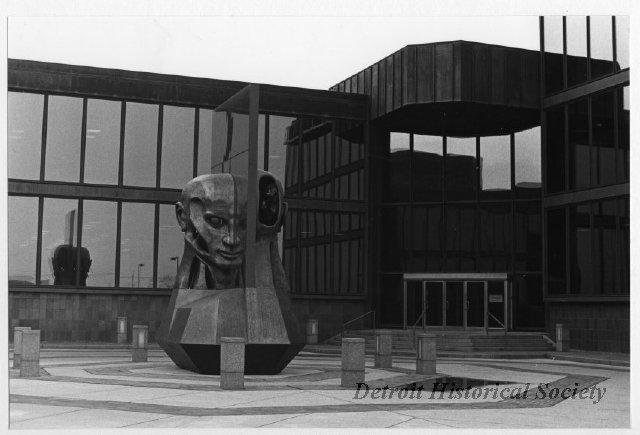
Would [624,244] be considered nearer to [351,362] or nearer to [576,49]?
[576,49]

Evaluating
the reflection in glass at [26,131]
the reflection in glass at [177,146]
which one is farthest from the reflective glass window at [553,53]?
the reflection in glass at [26,131]

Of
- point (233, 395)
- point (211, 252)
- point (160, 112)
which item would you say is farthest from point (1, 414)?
point (160, 112)

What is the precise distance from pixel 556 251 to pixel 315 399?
1965cm

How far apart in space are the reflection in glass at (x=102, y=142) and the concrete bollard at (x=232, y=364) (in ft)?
60.9

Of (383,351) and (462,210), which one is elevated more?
(462,210)

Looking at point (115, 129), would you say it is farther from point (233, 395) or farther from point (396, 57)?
point (233, 395)

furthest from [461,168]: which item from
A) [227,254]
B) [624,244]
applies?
[227,254]

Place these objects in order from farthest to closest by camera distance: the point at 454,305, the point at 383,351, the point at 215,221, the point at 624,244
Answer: the point at 454,305 → the point at 624,244 → the point at 383,351 → the point at 215,221

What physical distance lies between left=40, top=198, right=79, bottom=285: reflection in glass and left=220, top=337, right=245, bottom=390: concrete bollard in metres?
17.9

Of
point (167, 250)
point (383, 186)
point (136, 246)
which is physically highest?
point (383, 186)

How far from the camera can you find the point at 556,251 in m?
31.6

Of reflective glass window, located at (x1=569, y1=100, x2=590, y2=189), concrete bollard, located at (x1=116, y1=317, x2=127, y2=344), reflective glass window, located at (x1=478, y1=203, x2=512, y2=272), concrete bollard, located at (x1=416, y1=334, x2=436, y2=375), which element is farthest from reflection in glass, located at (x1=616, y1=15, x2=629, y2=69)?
concrete bollard, located at (x1=116, y1=317, x2=127, y2=344)

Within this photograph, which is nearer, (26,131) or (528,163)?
(26,131)

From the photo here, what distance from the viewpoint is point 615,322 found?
27781mm
